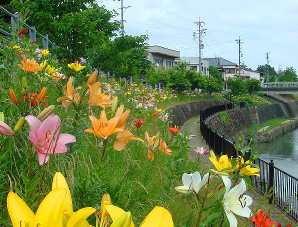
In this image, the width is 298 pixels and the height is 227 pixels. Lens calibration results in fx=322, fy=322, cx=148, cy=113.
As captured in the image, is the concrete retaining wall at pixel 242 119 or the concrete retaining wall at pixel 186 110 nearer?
the concrete retaining wall at pixel 186 110

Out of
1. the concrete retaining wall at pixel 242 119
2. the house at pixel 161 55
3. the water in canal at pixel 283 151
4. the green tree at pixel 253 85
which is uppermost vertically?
the house at pixel 161 55

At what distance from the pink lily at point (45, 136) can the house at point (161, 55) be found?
36.6 meters

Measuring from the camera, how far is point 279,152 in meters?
21.6

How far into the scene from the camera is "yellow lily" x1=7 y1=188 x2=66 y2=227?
1.44 ft

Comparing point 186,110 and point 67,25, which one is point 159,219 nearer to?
point 67,25

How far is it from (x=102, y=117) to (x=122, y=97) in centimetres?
539

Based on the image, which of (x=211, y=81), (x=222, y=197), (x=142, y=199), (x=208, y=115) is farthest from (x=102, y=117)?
(x=211, y=81)

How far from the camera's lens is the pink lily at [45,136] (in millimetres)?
887

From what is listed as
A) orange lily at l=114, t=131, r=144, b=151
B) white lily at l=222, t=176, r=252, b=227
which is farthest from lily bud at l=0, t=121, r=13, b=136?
white lily at l=222, t=176, r=252, b=227

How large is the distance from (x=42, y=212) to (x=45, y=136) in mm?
490

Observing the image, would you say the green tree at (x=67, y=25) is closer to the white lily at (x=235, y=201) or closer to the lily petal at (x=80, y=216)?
the white lily at (x=235, y=201)

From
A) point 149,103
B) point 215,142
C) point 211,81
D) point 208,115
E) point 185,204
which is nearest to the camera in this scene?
point 185,204

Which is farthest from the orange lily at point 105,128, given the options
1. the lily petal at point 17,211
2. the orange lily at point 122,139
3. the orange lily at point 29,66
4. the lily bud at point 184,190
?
the orange lily at point 29,66

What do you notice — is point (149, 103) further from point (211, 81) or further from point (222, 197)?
point (211, 81)
